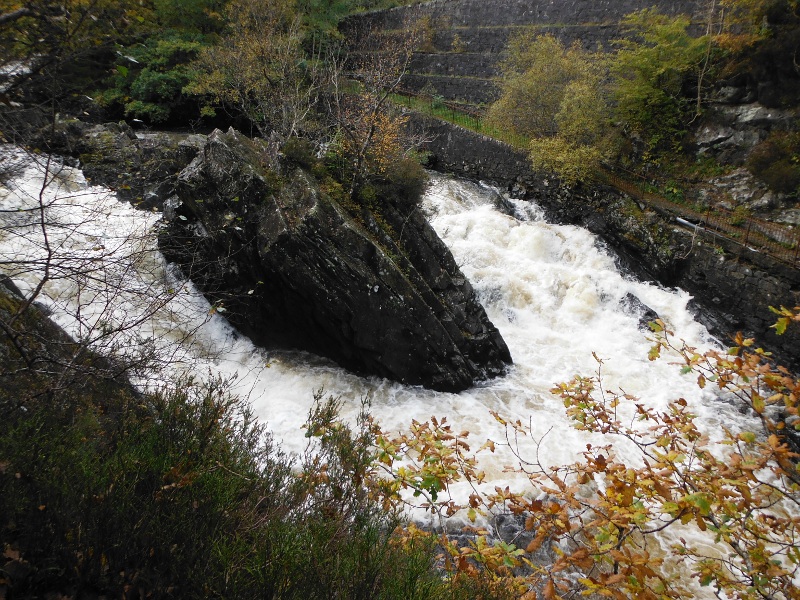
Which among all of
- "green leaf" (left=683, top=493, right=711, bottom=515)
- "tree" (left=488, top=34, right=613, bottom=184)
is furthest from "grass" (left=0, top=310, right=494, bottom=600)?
"tree" (left=488, top=34, right=613, bottom=184)

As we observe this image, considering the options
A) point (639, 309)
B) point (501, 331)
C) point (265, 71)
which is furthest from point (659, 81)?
point (265, 71)

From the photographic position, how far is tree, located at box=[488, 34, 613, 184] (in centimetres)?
1340

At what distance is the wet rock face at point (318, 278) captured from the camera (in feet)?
25.7

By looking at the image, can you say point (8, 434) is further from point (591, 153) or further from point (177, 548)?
point (591, 153)

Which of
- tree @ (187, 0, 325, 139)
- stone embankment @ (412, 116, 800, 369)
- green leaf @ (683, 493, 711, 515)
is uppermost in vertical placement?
tree @ (187, 0, 325, 139)

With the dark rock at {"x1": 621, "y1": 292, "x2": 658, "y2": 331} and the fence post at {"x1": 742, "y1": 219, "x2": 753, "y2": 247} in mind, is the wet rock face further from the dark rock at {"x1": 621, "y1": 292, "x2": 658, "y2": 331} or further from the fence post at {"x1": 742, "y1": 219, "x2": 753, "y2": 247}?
the fence post at {"x1": 742, "y1": 219, "x2": 753, "y2": 247}

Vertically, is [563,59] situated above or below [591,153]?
above

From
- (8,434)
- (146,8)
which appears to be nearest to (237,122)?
(146,8)

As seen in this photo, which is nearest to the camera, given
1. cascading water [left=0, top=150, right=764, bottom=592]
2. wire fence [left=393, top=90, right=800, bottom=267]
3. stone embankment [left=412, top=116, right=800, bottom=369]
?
cascading water [left=0, top=150, right=764, bottom=592]

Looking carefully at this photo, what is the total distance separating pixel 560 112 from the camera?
1393cm

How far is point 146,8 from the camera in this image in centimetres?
311

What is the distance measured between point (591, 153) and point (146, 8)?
42.1ft

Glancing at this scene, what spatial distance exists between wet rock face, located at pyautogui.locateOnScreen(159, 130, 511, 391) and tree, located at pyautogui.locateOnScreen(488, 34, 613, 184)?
24.1ft

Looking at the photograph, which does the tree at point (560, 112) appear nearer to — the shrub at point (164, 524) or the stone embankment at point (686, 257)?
the stone embankment at point (686, 257)
